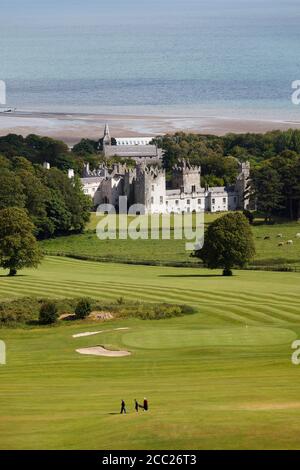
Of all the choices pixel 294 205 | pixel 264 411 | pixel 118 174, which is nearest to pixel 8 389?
pixel 264 411

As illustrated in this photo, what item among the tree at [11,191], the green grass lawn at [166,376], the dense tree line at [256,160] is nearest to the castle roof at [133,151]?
the dense tree line at [256,160]

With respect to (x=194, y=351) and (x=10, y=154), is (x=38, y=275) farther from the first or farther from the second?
(x=10, y=154)

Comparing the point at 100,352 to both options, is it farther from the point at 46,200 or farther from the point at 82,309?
the point at 46,200

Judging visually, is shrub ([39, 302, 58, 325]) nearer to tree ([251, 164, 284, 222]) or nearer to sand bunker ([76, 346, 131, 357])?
sand bunker ([76, 346, 131, 357])

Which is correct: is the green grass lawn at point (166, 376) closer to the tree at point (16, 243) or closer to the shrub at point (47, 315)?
the shrub at point (47, 315)

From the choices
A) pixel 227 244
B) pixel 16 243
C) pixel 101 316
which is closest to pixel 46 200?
pixel 16 243

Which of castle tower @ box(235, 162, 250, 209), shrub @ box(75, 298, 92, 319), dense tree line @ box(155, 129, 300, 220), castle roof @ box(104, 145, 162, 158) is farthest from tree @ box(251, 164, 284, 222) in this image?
shrub @ box(75, 298, 92, 319)
